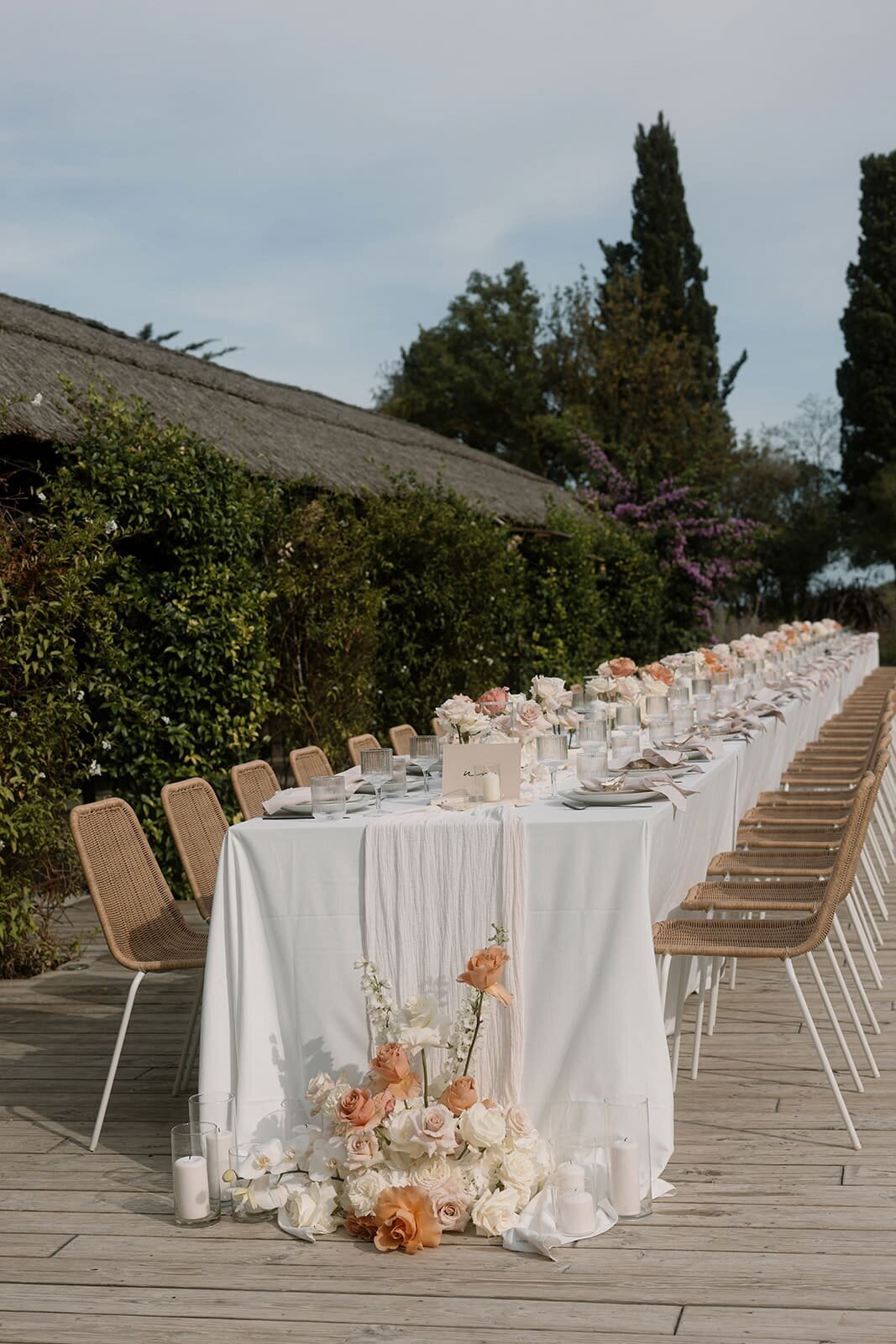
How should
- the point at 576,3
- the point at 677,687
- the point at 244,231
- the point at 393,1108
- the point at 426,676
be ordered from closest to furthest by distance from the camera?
the point at 393,1108 < the point at 677,687 < the point at 426,676 < the point at 576,3 < the point at 244,231

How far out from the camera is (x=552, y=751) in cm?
474

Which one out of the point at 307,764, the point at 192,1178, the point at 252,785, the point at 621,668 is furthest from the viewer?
the point at 621,668

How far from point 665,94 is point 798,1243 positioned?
2869 centimetres

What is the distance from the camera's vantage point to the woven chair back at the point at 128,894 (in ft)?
14.2

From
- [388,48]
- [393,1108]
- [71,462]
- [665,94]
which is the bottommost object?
[393,1108]

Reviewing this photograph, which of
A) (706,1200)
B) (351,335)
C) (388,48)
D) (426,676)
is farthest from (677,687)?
(351,335)

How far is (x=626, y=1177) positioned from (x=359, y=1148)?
0.65 meters

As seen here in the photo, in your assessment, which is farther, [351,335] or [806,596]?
[351,335]

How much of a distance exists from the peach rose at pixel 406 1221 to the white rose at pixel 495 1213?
101 millimetres

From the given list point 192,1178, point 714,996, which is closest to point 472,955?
point 192,1178

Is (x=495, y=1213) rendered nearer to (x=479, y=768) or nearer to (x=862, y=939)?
(x=479, y=768)

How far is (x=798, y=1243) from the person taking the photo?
131 inches

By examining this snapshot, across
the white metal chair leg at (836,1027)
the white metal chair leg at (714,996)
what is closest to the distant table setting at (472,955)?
the white metal chair leg at (836,1027)

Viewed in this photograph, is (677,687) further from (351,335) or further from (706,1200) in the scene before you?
(351,335)
